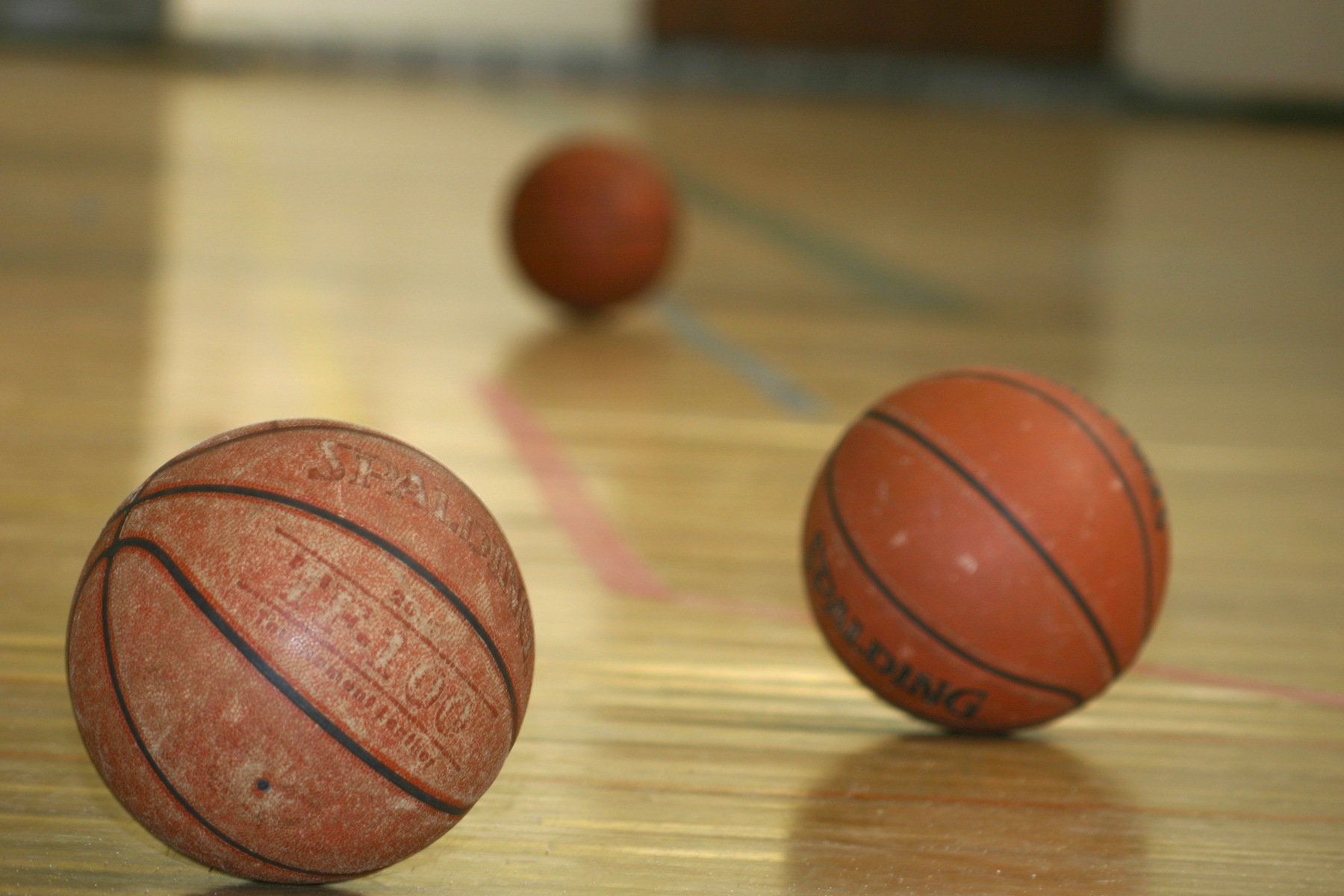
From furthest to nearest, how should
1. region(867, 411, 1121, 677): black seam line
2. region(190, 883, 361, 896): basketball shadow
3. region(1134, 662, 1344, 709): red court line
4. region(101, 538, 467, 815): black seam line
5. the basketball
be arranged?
1. the basketball
2. region(1134, 662, 1344, 709): red court line
3. region(867, 411, 1121, 677): black seam line
4. region(190, 883, 361, 896): basketball shadow
5. region(101, 538, 467, 815): black seam line

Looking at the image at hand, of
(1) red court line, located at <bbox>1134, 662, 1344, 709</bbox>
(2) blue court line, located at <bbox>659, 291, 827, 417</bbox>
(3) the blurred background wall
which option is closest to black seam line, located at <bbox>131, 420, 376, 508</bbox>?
(1) red court line, located at <bbox>1134, 662, 1344, 709</bbox>

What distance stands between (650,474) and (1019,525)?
1.60 m

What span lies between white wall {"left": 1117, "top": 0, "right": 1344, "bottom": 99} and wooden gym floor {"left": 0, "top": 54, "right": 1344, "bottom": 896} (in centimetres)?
528

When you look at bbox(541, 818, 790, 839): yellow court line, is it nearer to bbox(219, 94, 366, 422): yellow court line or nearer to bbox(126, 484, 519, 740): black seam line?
bbox(126, 484, 519, 740): black seam line

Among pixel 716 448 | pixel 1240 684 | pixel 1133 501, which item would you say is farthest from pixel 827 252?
pixel 1133 501

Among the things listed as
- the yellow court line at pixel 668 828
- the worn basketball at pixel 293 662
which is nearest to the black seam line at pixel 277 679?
the worn basketball at pixel 293 662

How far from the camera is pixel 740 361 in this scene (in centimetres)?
490

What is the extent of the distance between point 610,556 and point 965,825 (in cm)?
116

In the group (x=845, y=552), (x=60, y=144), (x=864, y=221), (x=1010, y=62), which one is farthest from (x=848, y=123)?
(x=845, y=552)

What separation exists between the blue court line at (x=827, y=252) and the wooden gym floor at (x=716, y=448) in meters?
0.04

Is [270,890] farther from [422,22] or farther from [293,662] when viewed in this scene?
[422,22]

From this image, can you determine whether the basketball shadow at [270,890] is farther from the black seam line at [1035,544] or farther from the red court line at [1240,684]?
the red court line at [1240,684]

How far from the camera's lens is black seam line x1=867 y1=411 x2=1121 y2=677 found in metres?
2.06

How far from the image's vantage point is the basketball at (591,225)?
5.21 metres
